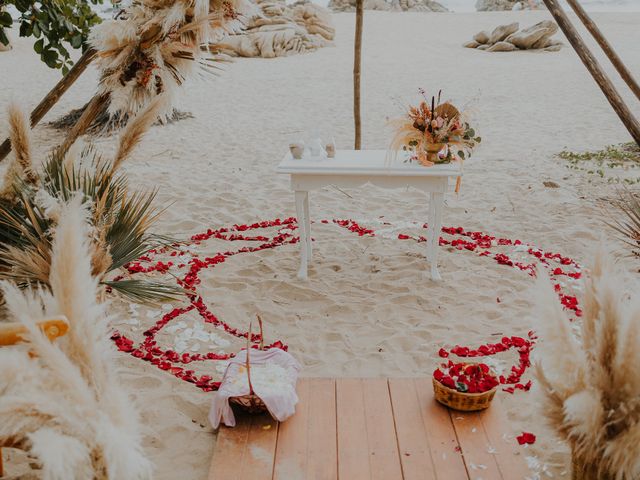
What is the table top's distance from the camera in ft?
15.9

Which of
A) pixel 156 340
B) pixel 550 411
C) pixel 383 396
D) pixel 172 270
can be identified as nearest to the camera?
pixel 550 411

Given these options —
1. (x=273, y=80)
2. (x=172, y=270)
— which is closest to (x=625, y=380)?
(x=172, y=270)

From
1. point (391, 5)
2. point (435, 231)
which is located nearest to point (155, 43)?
point (435, 231)

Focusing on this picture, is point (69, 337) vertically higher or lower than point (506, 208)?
higher

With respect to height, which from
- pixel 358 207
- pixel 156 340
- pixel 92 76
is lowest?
pixel 92 76

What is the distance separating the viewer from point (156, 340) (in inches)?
171

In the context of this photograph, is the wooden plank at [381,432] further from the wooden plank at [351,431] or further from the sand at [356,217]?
the sand at [356,217]

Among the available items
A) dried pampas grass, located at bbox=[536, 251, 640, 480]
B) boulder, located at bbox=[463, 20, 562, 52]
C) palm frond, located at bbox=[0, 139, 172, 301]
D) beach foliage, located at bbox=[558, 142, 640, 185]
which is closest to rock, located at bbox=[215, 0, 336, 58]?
boulder, located at bbox=[463, 20, 562, 52]

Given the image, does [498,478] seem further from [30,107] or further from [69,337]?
[30,107]

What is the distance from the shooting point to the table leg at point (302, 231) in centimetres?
509

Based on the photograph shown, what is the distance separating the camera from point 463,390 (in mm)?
3223

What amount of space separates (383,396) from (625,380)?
2.14m

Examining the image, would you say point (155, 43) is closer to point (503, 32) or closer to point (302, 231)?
point (302, 231)

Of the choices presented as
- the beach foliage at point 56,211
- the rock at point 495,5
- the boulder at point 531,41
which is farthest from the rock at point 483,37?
the rock at point 495,5
